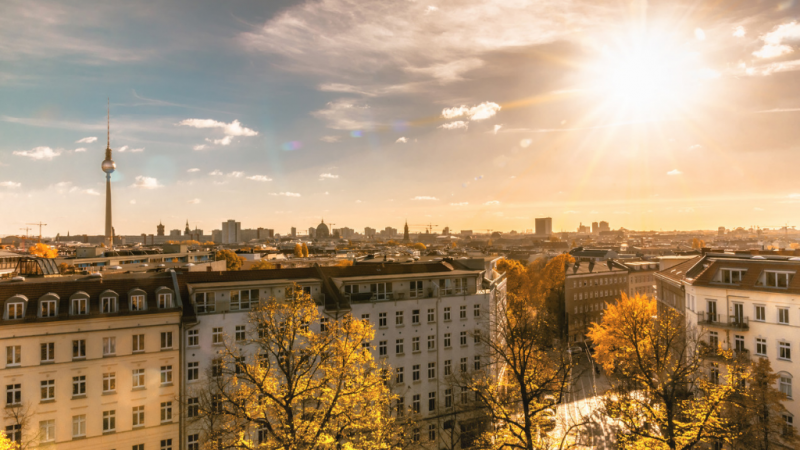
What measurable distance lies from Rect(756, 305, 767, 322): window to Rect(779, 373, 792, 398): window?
4855 mm

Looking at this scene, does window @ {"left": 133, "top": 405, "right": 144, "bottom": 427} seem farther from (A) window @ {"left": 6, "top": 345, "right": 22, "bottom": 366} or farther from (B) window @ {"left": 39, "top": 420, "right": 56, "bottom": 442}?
(A) window @ {"left": 6, "top": 345, "right": 22, "bottom": 366}

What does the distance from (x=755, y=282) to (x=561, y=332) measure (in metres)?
48.5

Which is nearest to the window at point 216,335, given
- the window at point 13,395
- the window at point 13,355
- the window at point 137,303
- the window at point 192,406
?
the window at point 192,406

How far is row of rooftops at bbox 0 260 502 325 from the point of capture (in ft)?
105

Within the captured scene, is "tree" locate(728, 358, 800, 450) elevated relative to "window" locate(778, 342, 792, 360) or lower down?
lower down

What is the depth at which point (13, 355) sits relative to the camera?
99.2 ft

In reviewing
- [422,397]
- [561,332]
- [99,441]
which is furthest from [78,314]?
[561,332]

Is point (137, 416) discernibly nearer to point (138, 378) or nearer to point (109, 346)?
point (138, 378)

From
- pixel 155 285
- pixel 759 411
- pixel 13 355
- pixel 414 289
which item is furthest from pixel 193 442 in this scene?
pixel 759 411

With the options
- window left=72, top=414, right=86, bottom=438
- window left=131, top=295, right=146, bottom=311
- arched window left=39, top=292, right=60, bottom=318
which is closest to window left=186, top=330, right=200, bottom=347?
window left=131, top=295, right=146, bottom=311

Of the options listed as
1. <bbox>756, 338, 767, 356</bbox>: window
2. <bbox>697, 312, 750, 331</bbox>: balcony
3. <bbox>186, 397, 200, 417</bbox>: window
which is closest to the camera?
<bbox>186, 397, 200, 417</bbox>: window

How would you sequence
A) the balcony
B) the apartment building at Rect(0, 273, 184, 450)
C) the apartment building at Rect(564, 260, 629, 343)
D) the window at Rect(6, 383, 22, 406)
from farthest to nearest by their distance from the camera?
the apartment building at Rect(564, 260, 629, 343)
the balcony
the apartment building at Rect(0, 273, 184, 450)
the window at Rect(6, 383, 22, 406)

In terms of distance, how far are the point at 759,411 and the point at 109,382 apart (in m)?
46.5

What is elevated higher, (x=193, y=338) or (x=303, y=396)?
(x=193, y=338)
